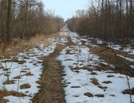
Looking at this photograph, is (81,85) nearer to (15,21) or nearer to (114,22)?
(15,21)

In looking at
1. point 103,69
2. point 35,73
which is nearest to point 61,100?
point 35,73

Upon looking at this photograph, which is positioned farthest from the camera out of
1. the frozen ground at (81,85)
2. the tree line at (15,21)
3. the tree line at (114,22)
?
the tree line at (114,22)

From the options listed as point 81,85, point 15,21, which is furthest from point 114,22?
point 81,85

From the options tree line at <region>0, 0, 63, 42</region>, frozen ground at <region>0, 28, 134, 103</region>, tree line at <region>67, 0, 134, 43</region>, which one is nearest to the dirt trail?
frozen ground at <region>0, 28, 134, 103</region>

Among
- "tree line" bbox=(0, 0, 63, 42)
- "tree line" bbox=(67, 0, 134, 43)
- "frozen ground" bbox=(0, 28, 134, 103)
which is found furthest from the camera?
"tree line" bbox=(67, 0, 134, 43)

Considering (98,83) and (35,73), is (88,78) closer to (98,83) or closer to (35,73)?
(98,83)

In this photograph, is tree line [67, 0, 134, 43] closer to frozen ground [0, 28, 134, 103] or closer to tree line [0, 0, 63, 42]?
tree line [0, 0, 63, 42]

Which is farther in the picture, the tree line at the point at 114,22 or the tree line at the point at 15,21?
the tree line at the point at 114,22

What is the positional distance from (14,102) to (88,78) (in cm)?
379

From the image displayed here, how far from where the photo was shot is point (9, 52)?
46.6 feet

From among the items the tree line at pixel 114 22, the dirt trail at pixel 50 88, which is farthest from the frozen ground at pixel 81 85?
the tree line at pixel 114 22

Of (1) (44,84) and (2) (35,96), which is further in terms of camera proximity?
(1) (44,84)

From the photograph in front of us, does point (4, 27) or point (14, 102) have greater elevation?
point (4, 27)

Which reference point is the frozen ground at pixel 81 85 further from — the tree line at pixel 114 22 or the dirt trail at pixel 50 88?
the tree line at pixel 114 22
